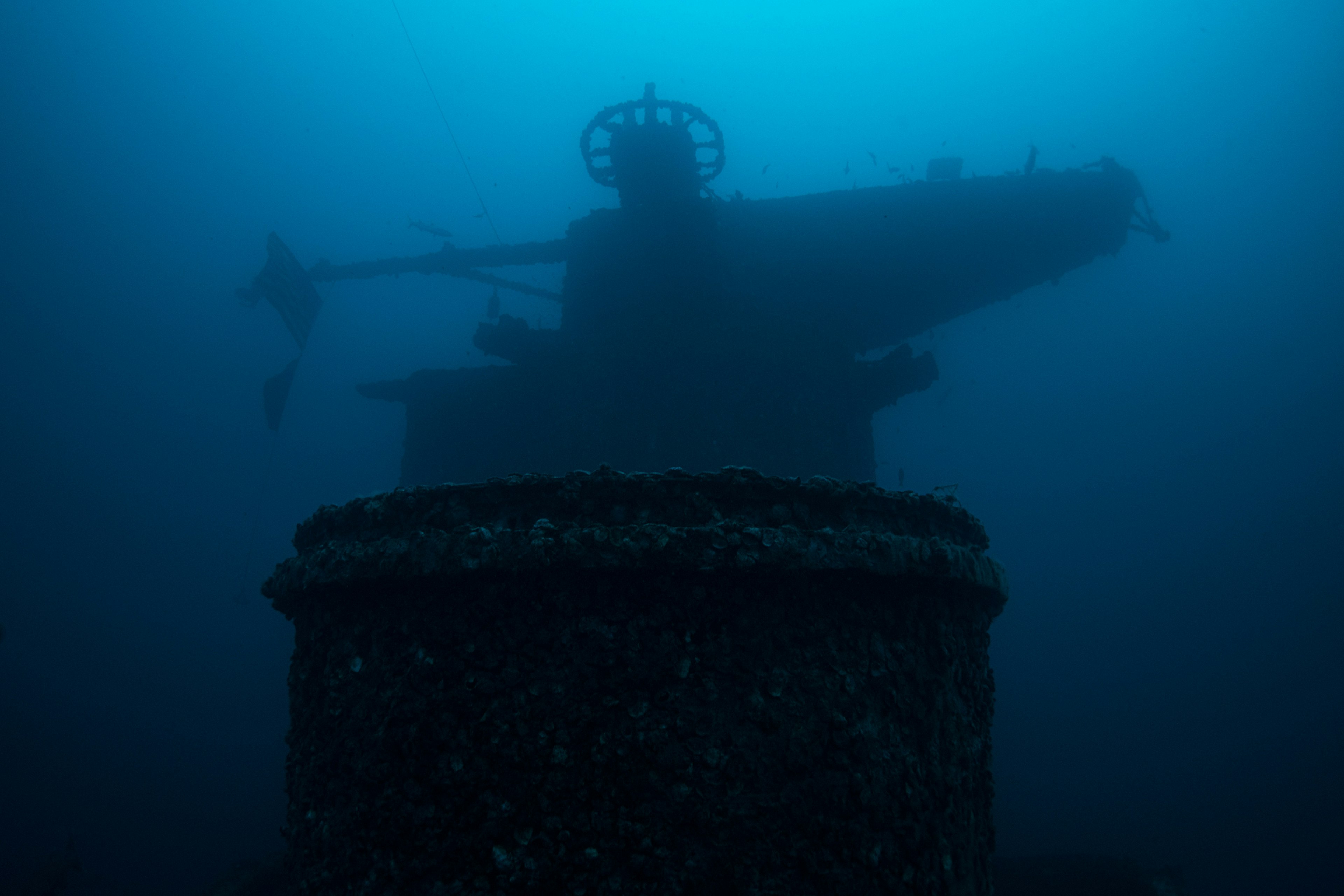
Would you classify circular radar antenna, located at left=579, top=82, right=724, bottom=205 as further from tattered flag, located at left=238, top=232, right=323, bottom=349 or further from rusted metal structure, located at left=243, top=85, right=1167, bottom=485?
tattered flag, located at left=238, top=232, right=323, bottom=349

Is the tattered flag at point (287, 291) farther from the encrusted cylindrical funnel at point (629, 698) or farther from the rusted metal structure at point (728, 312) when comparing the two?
the encrusted cylindrical funnel at point (629, 698)

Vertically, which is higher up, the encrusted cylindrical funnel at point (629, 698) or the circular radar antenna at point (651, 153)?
the circular radar antenna at point (651, 153)

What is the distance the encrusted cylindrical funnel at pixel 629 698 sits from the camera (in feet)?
5.71

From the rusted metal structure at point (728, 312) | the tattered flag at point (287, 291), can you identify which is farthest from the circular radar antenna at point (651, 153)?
the tattered flag at point (287, 291)

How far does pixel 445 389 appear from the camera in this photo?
7.14 m

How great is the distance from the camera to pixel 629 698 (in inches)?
70.4

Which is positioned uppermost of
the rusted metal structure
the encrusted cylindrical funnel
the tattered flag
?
the tattered flag

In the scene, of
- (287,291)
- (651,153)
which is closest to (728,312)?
(651,153)

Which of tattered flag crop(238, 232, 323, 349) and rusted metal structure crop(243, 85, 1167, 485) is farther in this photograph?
tattered flag crop(238, 232, 323, 349)

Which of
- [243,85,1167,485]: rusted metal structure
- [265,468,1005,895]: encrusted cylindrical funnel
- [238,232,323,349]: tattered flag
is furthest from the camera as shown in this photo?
[238,232,323,349]: tattered flag

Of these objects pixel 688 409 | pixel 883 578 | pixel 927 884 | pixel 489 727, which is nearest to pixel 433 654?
pixel 489 727

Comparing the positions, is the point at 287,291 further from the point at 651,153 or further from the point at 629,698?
the point at 629,698

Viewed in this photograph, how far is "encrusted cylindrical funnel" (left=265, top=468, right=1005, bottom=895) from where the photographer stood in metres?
1.74

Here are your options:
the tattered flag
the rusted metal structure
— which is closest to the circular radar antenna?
the rusted metal structure
